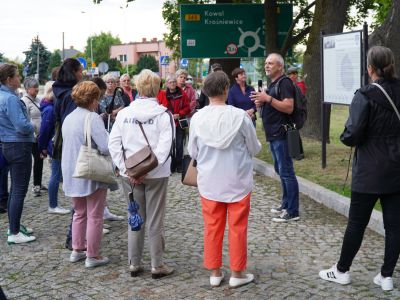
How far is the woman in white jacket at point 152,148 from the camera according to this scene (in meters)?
5.02

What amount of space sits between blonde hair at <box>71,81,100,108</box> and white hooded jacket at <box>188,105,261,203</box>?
3.81 ft

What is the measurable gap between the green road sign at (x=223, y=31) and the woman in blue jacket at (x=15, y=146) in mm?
12009

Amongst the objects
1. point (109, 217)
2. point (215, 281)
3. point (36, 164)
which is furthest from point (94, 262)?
point (36, 164)

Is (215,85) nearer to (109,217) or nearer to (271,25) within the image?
(109,217)

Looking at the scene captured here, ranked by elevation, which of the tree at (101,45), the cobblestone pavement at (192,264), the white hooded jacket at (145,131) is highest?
the tree at (101,45)

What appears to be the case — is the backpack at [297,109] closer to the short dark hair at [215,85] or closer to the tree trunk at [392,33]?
the short dark hair at [215,85]

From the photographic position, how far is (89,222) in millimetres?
5570

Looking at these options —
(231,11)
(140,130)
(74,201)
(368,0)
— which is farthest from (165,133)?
(368,0)

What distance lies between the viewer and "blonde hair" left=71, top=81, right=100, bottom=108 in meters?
5.48

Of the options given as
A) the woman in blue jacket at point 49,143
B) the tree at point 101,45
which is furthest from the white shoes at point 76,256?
the tree at point 101,45

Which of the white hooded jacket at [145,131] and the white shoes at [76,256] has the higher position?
the white hooded jacket at [145,131]

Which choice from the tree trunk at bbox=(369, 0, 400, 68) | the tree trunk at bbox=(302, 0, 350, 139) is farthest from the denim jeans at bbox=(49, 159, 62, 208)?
the tree trunk at bbox=(302, 0, 350, 139)

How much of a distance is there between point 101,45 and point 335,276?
499 feet

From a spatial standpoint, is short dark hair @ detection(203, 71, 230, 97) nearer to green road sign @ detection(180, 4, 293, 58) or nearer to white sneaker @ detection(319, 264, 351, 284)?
white sneaker @ detection(319, 264, 351, 284)
